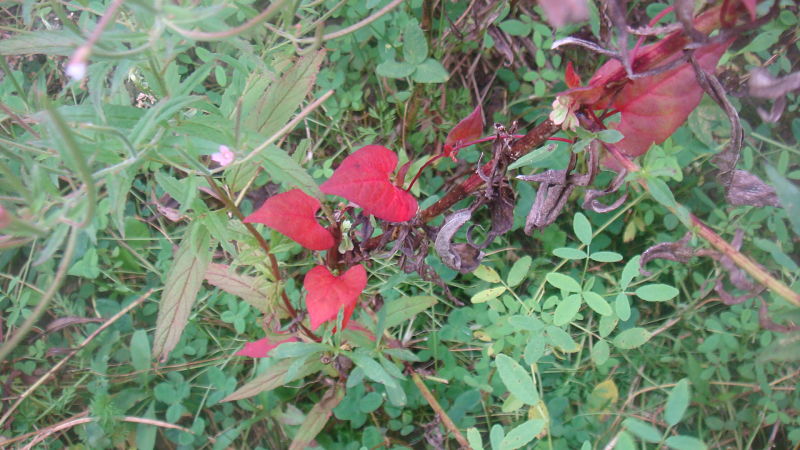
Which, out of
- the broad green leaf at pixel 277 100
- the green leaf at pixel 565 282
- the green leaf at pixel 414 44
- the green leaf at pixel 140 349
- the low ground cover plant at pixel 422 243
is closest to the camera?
the low ground cover plant at pixel 422 243

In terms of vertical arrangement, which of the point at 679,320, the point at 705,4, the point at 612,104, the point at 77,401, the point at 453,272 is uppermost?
the point at 705,4

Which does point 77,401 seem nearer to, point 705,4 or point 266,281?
point 266,281

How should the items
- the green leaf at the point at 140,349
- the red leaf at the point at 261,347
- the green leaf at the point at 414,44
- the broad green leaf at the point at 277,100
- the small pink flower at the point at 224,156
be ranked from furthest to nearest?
the green leaf at the point at 140,349
the green leaf at the point at 414,44
the red leaf at the point at 261,347
the broad green leaf at the point at 277,100
the small pink flower at the point at 224,156

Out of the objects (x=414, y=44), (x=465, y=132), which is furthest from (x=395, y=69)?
(x=465, y=132)

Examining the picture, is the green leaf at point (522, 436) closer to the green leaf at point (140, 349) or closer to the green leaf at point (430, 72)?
the green leaf at point (430, 72)

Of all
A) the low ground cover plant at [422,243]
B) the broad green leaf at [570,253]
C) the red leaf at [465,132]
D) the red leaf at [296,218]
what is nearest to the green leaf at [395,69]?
the low ground cover plant at [422,243]

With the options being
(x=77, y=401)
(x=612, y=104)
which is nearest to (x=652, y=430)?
(x=612, y=104)
